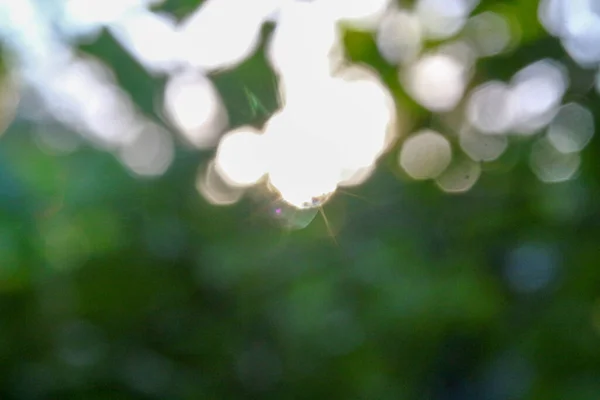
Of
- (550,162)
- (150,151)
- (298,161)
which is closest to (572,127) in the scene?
(550,162)

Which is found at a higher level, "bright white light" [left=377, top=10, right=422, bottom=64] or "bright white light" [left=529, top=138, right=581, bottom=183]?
"bright white light" [left=377, top=10, right=422, bottom=64]

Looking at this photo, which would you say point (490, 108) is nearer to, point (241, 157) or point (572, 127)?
point (572, 127)

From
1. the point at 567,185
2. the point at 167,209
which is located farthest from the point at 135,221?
the point at 567,185

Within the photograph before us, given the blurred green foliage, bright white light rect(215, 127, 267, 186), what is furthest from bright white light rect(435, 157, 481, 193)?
bright white light rect(215, 127, 267, 186)

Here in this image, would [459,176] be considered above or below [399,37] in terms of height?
below

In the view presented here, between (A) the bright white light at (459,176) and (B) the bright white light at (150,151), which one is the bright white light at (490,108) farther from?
(B) the bright white light at (150,151)

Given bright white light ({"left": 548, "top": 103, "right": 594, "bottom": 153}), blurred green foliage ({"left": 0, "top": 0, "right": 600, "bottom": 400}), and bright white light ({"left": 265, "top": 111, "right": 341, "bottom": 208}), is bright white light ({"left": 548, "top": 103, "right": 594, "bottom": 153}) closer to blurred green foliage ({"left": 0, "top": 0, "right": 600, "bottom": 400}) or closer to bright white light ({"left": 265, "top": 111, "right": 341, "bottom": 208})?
blurred green foliage ({"left": 0, "top": 0, "right": 600, "bottom": 400})

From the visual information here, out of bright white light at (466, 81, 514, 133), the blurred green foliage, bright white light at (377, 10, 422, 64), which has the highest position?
bright white light at (377, 10, 422, 64)
